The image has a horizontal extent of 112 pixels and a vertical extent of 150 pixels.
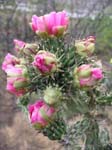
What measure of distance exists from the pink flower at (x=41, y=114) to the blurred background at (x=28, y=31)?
292cm

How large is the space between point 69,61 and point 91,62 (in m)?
0.12

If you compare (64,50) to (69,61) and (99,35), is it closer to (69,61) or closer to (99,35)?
(69,61)

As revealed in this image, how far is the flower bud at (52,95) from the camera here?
5.92ft

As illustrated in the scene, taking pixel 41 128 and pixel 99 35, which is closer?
pixel 41 128

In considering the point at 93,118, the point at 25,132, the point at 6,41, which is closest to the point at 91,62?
the point at 93,118

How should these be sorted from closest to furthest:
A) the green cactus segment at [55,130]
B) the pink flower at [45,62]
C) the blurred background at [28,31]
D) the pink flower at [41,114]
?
the pink flower at [45,62], the pink flower at [41,114], the green cactus segment at [55,130], the blurred background at [28,31]

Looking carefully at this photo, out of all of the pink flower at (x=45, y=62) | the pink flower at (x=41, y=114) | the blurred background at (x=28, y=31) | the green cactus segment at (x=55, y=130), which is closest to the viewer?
the pink flower at (x=45, y=62)

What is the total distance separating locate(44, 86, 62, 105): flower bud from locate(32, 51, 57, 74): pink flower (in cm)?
8

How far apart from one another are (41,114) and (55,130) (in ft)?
0.79

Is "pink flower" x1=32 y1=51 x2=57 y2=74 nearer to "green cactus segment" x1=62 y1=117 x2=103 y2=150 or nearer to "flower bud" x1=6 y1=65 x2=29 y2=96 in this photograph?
"flower bud" x1=6 y1=65 x2=29 y2=96

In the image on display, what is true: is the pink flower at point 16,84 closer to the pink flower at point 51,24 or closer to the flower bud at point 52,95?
the flower bud at point 52,95

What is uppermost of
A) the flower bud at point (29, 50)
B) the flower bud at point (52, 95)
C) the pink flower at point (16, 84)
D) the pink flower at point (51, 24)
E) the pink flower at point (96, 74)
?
the pink flower at point (51, 24)

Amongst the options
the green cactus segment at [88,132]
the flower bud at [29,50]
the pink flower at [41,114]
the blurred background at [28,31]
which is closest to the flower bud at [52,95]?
the pink flower at [41,114]

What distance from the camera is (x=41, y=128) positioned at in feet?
6.33
